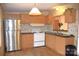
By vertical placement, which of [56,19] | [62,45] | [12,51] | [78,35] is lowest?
[12,51]

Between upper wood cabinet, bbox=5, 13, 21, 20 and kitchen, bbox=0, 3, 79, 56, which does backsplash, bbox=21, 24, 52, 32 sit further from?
upper wood cabinet, bbox=5, 13, 21, 20

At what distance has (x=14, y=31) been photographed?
21.3 feet

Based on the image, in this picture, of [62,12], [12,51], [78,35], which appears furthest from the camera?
[12,51]

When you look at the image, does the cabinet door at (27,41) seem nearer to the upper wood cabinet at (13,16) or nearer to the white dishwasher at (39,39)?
the white dishwasher at (39,39)

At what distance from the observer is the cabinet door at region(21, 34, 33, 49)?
6908mm

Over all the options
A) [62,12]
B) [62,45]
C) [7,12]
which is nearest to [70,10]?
[62,12]

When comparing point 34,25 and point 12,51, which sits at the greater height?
point 34,25

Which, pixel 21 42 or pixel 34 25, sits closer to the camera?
pixel 21 42

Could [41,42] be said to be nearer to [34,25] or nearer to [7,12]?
[34,25]

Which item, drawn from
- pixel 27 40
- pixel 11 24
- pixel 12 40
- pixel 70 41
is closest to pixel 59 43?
pixel 70 41

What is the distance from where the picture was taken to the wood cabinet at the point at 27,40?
6.90 meters

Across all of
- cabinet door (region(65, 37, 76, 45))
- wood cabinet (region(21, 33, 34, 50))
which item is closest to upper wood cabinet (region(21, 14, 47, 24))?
wood cabinet (region(21, 33, 34, 50))

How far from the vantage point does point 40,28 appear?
800cm

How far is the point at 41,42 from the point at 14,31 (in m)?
1.65
